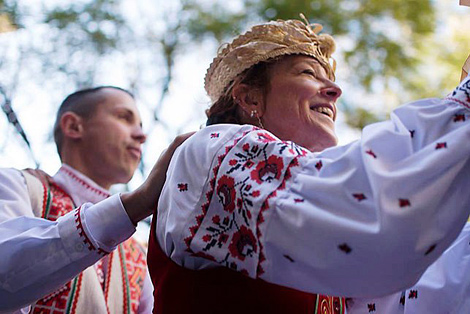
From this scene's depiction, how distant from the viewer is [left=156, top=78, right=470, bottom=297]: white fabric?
1422 mm

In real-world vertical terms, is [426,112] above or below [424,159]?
above

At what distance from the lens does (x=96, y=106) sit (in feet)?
13.3

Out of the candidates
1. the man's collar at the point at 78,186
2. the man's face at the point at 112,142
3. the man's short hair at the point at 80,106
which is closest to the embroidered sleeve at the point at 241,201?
the man's collar at the point at 78,186

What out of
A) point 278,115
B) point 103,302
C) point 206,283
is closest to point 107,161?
point 103,302

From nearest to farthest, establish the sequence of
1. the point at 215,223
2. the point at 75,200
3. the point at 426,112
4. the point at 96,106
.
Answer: the point at 426,112, the point at 215,223, the point at 75,200, the point at 96,106

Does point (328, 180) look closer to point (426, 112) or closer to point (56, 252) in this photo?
point (426, 112)

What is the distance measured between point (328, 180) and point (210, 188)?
35 cm

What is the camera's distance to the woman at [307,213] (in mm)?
1425

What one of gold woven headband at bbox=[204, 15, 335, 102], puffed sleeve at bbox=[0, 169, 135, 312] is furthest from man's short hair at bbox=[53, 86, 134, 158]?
puffed sleeve at bbox=[0, 169, 135, 312]

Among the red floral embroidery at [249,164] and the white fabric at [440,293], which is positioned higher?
the red floral embroidery at [249,164]

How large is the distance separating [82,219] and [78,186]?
137 centimetres

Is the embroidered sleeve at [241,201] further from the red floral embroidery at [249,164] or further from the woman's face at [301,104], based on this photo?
the woman's face at [301,104]

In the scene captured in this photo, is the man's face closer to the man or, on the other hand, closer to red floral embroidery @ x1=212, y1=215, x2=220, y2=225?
the man

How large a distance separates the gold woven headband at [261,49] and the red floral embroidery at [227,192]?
0.94 m
